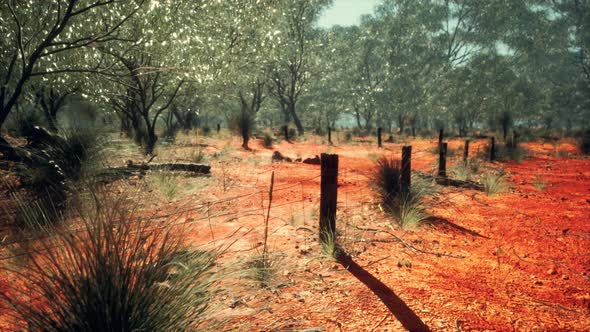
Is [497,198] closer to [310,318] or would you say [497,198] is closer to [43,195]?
[310,318]

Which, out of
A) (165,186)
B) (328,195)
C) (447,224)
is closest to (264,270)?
(328,195)

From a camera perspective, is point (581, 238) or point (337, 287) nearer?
point (337, 287)

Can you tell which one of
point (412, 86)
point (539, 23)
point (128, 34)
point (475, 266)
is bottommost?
point (475, 266)

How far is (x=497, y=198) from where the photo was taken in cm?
681

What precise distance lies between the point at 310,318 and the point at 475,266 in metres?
2.17

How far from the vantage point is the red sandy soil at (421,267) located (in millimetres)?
2570

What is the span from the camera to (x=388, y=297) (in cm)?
290

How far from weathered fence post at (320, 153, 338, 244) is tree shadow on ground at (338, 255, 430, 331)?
0.36 meters

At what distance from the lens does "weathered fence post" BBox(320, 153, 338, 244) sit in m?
3.80

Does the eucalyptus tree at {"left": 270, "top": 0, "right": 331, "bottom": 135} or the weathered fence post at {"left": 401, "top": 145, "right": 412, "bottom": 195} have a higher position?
the eucalyptus tree at {"left": 270, "top": 0, "right": 331, "bottom": 135}

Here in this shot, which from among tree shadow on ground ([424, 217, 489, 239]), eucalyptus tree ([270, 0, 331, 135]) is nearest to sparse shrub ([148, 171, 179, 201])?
tree shadow on ground ([424, 217, 489, 239])

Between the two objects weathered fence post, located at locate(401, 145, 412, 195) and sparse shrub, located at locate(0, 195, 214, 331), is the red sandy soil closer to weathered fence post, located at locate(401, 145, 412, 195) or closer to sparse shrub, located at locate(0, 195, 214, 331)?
sparse shrub, located at locate(0, 195, 214, 331)

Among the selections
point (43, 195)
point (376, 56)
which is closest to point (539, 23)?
point (376, 56)

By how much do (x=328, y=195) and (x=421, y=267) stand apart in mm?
1324
